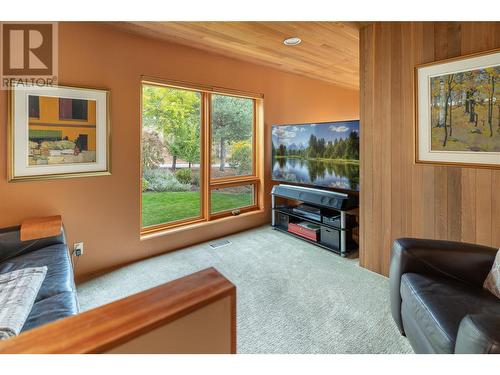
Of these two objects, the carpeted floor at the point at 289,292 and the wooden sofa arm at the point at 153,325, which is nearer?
the wooden sofa arm at the point at 153,325

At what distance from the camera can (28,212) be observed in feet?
7.56

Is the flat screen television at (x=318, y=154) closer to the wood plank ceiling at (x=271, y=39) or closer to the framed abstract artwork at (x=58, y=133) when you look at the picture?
the wood plank ceiling at (x=271, y=39)

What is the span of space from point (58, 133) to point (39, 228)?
0.87 metres

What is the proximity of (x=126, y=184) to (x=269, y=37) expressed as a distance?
221cm

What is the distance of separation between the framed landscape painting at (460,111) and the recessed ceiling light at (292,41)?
1296mm

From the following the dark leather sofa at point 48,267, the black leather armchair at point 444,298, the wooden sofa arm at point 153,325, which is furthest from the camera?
the dark leather sofa at point 48,267

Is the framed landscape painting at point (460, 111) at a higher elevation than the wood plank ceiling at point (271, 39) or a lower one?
lower

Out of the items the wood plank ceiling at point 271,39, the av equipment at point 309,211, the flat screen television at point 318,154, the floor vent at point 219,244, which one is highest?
the wood plank ceiling at point 271,39

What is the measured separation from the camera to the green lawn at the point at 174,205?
3.20 meters

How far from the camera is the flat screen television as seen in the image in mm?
3105

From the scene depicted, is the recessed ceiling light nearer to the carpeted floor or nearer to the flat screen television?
the flat screen television

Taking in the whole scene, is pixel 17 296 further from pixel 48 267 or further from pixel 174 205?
pixel 174 205

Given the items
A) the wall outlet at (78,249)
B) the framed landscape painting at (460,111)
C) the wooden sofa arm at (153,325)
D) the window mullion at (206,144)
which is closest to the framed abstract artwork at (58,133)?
the wall outlet at (78,249)
